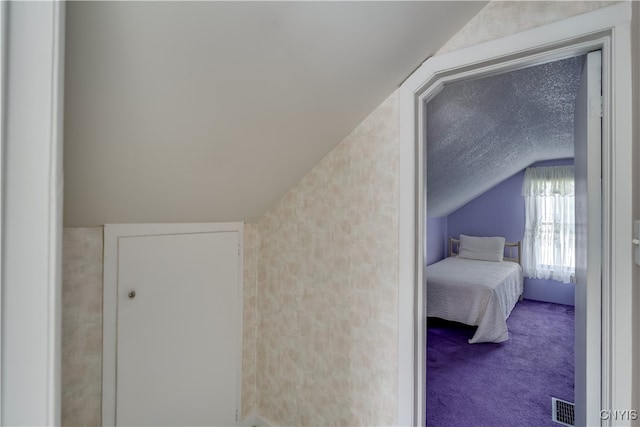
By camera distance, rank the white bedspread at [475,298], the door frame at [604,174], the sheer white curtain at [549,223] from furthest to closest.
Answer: the sheer white curtain at [549,223] → the white bedspread at [475,298] → the door frame at [604,174]

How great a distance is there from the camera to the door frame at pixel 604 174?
91cm

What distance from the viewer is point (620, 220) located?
0.92m

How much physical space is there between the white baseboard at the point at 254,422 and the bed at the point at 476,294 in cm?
226

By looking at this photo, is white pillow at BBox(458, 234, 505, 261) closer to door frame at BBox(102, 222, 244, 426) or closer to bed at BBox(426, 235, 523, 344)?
bed at BBox(426, 235, 523, 344)

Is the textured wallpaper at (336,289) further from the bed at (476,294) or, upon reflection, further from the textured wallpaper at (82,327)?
the bed at (476,294)

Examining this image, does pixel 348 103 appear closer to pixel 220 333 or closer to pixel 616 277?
pixel 616 277

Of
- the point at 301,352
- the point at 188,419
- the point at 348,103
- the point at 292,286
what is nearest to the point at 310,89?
the point at 348,103

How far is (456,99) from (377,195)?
1045 mm

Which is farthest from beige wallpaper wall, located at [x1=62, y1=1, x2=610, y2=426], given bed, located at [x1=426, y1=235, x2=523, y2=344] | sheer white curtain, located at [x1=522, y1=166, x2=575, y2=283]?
sheer white curtain, located at [x1=522, y1=166, x2=575, y2=283]

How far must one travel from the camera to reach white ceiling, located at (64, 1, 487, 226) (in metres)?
0.76

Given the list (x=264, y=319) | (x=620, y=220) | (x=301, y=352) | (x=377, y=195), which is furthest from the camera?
(x=264, y=319)

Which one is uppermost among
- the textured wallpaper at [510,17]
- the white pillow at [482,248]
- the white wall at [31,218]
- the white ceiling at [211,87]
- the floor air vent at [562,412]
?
the textured wallpaper at [510,17]

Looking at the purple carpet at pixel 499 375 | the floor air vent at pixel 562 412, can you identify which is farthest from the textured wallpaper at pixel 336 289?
the floor air vent at pixel 562 412

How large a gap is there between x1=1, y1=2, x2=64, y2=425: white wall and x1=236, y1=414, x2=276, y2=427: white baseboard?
154 centimetres
